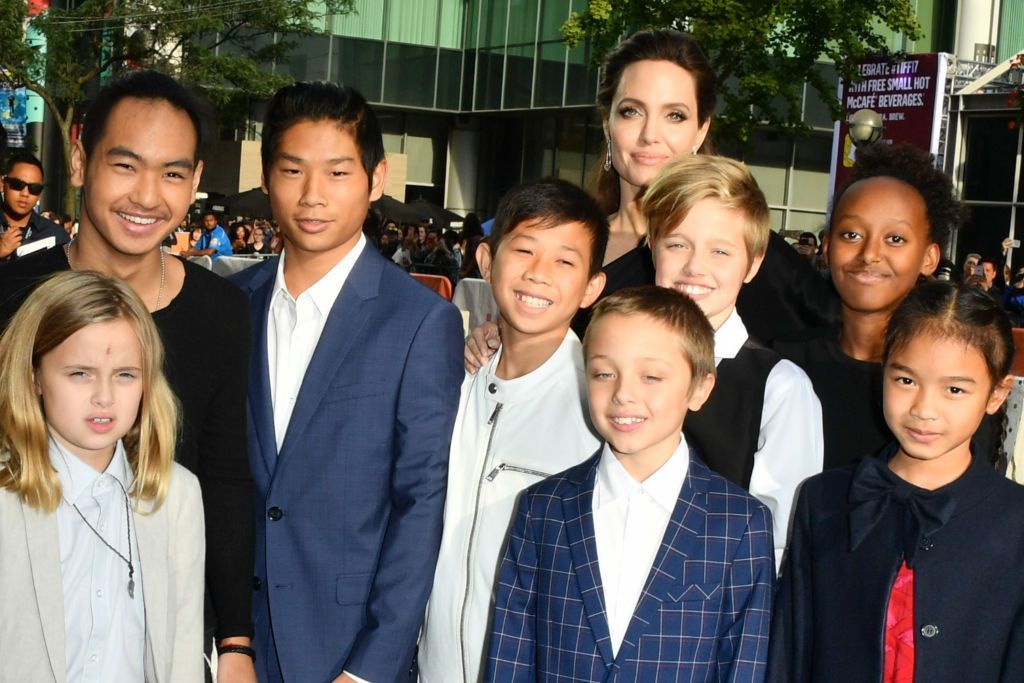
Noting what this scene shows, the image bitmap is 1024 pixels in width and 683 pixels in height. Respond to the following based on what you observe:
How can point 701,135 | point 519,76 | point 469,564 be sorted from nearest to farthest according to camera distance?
point 469,564 → point 701,135 → point 519,76

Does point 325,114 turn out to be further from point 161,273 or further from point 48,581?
point 48,581

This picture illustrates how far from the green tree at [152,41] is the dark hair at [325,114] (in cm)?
2368

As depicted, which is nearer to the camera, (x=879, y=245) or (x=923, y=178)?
(x=879, y=245)

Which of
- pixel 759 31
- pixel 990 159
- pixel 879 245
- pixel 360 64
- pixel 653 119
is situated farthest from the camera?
pixel 360 64

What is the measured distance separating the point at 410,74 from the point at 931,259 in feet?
96.4

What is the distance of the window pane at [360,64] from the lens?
99.8ft

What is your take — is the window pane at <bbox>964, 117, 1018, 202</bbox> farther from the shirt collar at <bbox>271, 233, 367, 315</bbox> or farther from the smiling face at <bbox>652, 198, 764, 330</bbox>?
the shirt collar at <bbox>271, 233, 367, 315</bbox>

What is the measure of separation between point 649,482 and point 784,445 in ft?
1.21

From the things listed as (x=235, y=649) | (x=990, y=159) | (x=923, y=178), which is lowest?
(x=235, y=649)

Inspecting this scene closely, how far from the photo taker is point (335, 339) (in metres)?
3.00

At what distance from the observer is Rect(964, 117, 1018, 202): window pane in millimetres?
25734

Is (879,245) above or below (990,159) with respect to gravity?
below

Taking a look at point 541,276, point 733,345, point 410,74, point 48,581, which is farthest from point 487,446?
point 410,74

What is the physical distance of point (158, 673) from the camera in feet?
8.87
